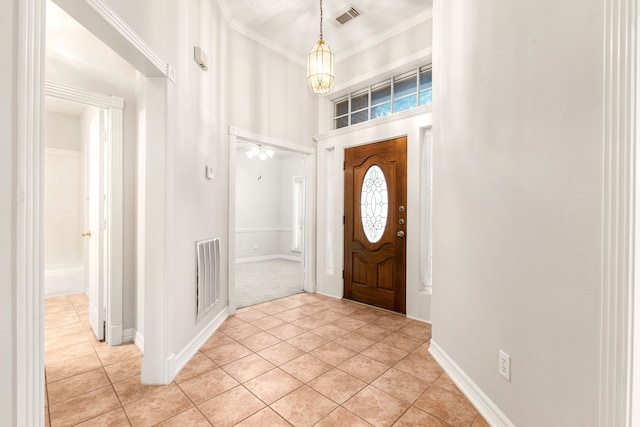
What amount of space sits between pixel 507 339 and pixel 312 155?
339cm

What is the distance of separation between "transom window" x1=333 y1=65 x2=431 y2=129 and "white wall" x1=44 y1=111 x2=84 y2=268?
3.98m

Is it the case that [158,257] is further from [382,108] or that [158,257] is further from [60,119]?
[60,119]

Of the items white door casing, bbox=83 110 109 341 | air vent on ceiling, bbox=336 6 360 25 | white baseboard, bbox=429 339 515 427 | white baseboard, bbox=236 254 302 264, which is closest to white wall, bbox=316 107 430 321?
white baseboard, bbox=429 339 515 427

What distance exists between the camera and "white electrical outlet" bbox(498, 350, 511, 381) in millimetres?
1495

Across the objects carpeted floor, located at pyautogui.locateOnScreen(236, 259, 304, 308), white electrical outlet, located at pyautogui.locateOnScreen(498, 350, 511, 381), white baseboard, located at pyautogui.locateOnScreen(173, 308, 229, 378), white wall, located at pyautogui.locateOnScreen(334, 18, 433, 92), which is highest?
white wall, located at pyautogui.locateOnScreen(334, 18, 433, 92)

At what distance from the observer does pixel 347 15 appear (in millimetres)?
3252

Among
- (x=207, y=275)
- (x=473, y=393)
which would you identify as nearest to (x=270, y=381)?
(x=207, y=275)

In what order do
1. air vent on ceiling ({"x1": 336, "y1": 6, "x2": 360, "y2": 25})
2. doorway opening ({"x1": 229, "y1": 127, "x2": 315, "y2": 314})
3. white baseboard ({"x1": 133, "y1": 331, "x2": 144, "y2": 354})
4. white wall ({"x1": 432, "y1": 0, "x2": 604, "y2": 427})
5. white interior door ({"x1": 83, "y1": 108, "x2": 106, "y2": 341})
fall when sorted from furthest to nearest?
doorway opening ({"x1": 229, "y1": 127, "x2": 315, "y2": 314}), air vent on ceiling ({"x1": 336, "y1": 6, "x2": 360, "y2": 25}), white interior door ({"x1": 83, "y1": 108, "x2": 106, "y2": 341}), white baseboard ({"x1": 133, "y1": 331, "x2": 144, "y2": 354}), white wall ({"x1": 432, "y1": 0, "x2": 604, "y2": 427})

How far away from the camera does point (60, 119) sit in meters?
4.23

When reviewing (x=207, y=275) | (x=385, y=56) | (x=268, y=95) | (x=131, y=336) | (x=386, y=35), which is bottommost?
(x=131, y=336)

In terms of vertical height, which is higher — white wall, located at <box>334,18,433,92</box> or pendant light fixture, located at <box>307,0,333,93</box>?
white wall, located at <box>334,18,433,92</box>

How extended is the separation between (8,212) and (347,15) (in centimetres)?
347

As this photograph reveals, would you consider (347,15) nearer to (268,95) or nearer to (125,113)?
(268,95)

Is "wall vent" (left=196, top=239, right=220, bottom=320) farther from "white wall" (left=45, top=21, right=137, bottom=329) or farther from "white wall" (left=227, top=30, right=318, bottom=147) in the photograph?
"white wall" (left=227, top=30, right=318, bottom=147)
